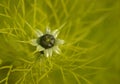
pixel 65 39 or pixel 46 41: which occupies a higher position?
pixel 65 39

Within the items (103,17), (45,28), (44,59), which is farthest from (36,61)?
(103,17)

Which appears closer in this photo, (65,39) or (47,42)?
(47,42)

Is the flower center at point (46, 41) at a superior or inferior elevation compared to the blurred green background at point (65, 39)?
inferior

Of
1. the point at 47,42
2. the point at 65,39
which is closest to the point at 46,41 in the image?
the point at 47,42

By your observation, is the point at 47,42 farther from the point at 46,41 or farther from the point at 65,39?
the point at 65,39

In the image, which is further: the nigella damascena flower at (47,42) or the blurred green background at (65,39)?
the blurred green background at (65,39)
